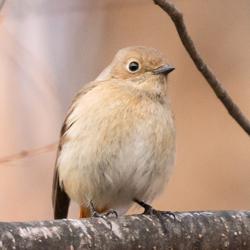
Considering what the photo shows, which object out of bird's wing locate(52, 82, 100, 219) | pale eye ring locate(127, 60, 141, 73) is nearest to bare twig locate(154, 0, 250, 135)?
pale eye ring locate(127, 60, 141, 73)

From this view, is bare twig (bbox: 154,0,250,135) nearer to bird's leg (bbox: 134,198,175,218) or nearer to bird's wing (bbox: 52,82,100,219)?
bird's leg (bbox: 134,198,175,218)

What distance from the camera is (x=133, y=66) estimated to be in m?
4.62

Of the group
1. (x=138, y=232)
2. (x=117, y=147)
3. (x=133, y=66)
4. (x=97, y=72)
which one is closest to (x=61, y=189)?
(x=117, y=147)

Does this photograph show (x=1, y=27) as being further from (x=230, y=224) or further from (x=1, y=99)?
(x=230, y=224)

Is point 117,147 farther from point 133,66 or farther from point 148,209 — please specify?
point 133,66

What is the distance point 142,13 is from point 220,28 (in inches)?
29.1

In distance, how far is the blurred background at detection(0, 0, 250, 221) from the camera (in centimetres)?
584

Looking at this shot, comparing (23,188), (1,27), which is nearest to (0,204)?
(23,188)

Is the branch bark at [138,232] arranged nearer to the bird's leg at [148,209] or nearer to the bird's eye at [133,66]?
the bird's leg at [148,209]

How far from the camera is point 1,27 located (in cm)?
529

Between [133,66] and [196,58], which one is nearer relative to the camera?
[196,58]

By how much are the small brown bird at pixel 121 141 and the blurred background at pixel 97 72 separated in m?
0.95

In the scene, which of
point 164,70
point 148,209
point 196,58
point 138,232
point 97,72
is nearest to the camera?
point 138,232

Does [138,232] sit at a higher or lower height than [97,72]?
lower
